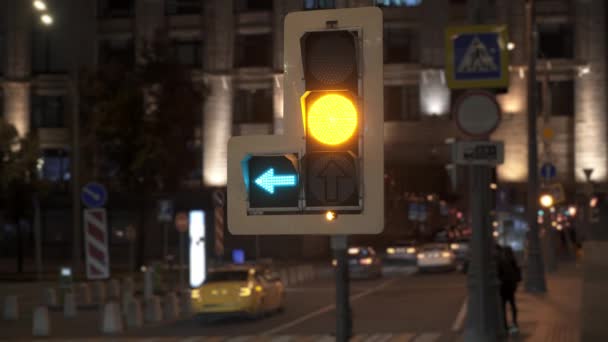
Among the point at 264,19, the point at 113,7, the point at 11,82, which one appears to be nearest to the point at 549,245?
the point at 264,19

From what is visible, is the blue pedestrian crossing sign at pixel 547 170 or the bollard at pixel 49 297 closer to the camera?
the bollard at pixel 49 297

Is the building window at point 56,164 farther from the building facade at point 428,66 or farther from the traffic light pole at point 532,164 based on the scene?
the traffic light pole at point 532,164

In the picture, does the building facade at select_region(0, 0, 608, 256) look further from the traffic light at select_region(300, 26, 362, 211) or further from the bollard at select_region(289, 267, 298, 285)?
the traffic light at select_region(300, 26, 362, 211)

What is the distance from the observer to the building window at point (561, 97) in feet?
211

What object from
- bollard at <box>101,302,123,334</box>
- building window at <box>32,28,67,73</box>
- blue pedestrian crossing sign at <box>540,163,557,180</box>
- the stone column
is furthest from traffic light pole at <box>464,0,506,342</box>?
building window at <box>32,28,67,73</box>

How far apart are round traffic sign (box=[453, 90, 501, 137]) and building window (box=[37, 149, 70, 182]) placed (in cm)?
5440

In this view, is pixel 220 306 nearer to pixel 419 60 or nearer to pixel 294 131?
pixel 294 131

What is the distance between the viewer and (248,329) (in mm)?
26922

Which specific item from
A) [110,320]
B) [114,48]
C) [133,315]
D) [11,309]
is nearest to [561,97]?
[114,48]

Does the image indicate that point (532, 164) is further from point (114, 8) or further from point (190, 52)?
point (114, 8)

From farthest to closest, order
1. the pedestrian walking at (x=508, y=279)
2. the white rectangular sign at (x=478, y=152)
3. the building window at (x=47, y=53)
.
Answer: the building window at (x=47, y=53) < the pedestrian walking at (x=508, y=279) < the white rectangular sign at (x=478, y=152)

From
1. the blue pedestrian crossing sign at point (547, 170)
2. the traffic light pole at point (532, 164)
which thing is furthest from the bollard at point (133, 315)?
the blue pedestrian crossing sign at point (547, 170)

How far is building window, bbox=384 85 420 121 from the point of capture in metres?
62.5

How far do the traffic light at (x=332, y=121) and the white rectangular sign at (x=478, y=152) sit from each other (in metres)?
8.33
